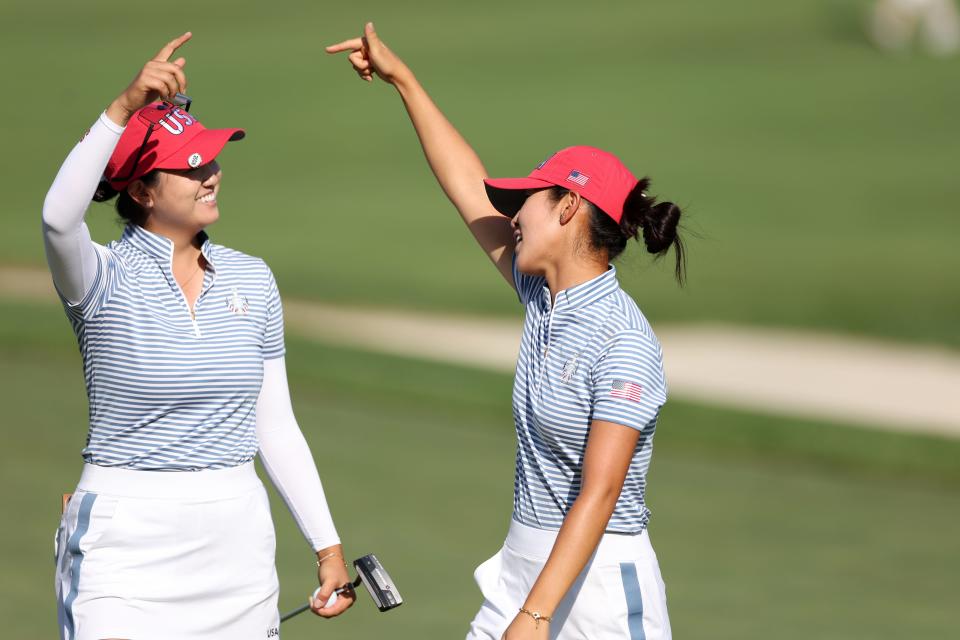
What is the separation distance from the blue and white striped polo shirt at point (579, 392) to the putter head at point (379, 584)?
0.45 metres

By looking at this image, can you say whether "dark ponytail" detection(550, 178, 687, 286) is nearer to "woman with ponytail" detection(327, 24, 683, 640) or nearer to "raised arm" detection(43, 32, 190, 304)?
"woman with ponytail" detection(327, 24, 683, 640)

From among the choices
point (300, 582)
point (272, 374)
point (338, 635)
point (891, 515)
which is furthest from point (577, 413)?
point (891, 515)

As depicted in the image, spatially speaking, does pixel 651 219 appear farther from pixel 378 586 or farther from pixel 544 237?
pixel 378 586

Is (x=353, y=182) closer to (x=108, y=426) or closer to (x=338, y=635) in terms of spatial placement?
(x=338, y=635)

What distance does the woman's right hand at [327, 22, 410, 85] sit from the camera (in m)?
4.16

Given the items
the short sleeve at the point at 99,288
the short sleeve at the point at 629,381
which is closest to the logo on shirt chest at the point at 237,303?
the short sleeve at the point at 99,288

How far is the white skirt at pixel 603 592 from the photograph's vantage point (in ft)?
11.4

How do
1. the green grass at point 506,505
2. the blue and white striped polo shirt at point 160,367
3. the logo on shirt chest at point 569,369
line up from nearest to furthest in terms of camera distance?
the logo on shirt chest at point 569,369
the blue and white striped polo shirt at point 160,367
the green grass at point 506,505

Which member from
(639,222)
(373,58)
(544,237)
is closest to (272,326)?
(544,237)

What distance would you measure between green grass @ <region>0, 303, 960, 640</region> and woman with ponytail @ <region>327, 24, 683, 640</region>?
149 cm

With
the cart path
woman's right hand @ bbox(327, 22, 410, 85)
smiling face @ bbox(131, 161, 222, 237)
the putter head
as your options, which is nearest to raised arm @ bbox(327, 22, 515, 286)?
woman's right hand @ bbox(327, 22, 410, 85)

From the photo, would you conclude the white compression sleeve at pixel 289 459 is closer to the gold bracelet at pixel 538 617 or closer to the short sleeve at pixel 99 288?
the short sleeve at pixel 99 288

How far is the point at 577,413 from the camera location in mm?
3398

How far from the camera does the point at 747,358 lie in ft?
38.1
